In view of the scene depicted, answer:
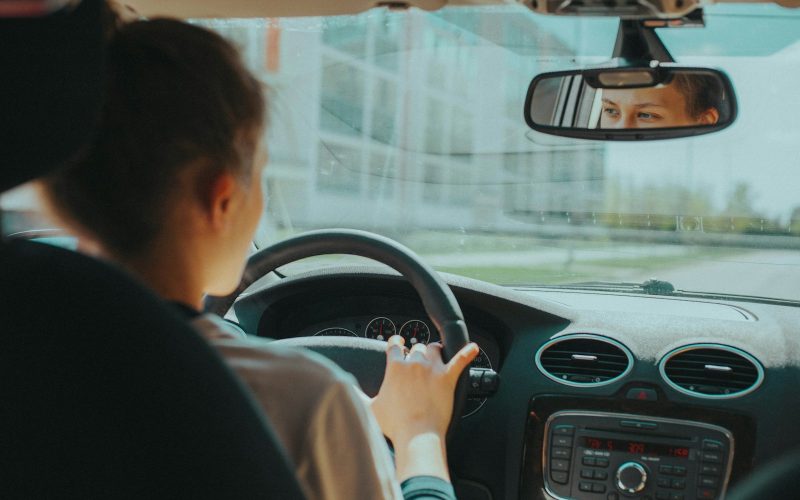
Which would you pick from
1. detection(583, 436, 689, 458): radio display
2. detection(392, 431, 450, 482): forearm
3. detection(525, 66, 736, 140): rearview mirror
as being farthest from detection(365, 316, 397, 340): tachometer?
detection(392, 431, 450, 482): forearm

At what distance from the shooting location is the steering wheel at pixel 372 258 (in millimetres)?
2691

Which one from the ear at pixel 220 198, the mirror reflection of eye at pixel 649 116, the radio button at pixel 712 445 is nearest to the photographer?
the ear at pixel 220 198

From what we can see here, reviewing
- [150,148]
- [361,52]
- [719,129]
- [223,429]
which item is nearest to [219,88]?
[150,148]

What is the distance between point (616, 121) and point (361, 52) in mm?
9233

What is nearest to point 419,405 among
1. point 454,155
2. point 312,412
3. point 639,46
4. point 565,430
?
point 312,412

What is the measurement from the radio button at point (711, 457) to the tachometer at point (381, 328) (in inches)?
43.6

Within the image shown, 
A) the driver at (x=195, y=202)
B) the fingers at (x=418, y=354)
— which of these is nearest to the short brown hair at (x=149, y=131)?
the driver at (x=195, y=202)

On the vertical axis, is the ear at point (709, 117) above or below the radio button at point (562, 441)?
above

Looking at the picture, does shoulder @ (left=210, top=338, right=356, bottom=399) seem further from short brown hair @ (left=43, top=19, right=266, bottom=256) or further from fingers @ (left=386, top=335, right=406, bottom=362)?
fingers @ (left=386, top=335, right=406, bottom=362)

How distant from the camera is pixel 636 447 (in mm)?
3111

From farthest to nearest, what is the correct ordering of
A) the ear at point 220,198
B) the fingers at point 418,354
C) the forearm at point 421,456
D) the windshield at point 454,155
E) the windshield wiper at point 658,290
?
the windshield at point 454,155, the windshield wiper at point 658,290, the fingers at point 418,354, the forearm at point 421,456, the ear at point 220,198

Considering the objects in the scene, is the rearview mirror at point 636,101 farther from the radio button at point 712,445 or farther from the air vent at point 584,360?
the radio button at point 712,445

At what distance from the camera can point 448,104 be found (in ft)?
47.1

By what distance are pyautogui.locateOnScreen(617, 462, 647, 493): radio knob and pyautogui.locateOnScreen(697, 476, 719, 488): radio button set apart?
16 cm
